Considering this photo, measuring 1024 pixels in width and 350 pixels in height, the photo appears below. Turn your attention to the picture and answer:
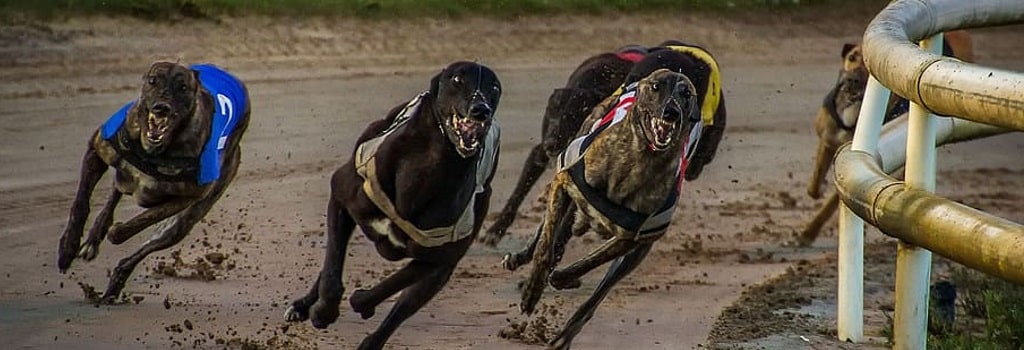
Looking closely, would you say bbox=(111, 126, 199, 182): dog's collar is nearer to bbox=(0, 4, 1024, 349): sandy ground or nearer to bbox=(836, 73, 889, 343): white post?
bbox=(0, 4, 1024, 349): sandy ground

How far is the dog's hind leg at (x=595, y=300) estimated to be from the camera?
4805 mm

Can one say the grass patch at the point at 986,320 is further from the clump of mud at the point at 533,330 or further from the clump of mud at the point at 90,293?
the clump of mud at the point at 90,293

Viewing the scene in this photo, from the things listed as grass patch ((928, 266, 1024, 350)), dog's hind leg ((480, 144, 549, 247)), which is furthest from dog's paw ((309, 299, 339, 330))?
dog's hind leg ((480, 144, 549, 247))

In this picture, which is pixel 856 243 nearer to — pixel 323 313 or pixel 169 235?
pixel 323 313

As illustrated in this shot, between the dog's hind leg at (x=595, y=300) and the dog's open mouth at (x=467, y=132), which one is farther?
the dog's hind leg at (x=595, y=300)

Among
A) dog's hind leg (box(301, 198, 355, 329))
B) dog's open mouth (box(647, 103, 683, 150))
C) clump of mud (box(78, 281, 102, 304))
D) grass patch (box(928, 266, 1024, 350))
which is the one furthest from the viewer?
clump of mud (box(78, 281, 102, 304))

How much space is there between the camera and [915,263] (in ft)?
10.7

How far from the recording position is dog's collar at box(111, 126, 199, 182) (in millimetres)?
4988

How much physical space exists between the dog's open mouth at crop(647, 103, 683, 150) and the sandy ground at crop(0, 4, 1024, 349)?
0.60 metres

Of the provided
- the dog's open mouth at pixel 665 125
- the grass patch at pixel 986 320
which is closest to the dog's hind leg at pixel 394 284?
the dog's open mouth at pixel 665 125

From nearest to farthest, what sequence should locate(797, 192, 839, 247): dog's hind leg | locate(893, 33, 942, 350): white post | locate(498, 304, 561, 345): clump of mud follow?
locate(893, 33, 942, 350): white post
locate(498, 304, 561, 345): clump of mud
locate(797, 192, 839, 247): dog's hind leg

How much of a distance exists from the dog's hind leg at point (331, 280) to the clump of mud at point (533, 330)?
0.57 meters

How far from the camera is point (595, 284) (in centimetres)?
582

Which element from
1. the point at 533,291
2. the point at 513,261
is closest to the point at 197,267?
the point at 513,261
